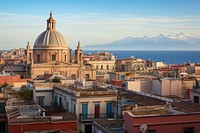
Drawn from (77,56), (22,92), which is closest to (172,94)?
(22,92)

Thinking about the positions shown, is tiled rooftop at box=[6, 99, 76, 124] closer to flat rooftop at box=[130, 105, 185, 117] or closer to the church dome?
flat rooftop at box=[130, 105, 185, 117]

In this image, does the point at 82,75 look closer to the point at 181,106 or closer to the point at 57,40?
the point at 57,40

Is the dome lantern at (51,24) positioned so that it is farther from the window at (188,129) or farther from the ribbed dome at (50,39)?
the window at (188,129)

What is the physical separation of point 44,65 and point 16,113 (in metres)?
36.5

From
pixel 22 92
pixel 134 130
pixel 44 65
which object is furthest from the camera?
pixel 44 65

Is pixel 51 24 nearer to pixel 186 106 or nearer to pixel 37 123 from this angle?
pixel 186 106

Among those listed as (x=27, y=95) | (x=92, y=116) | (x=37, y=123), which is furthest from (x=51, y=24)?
(x=37, y=123)

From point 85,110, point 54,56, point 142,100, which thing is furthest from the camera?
point 54,56

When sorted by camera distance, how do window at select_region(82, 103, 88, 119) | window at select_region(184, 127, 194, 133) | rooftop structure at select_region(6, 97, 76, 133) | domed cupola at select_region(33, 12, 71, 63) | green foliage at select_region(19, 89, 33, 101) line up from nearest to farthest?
window at select_region(184, 127, 194, 133) < rooftop structure at select_region(6, 97, 76, 133) < window at select_region(82, 103, 88, 119) < green foliage at select_region(19, 89, 33, 101) < domed cupola at select_region(33, 12, 71, 63)

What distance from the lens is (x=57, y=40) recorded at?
200 ft

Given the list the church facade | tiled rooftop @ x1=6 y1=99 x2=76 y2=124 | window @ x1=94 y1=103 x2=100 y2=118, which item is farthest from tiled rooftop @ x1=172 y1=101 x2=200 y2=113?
the church facade

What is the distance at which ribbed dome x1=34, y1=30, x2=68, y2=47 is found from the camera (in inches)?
2384

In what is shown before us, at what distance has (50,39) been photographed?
60.8 m

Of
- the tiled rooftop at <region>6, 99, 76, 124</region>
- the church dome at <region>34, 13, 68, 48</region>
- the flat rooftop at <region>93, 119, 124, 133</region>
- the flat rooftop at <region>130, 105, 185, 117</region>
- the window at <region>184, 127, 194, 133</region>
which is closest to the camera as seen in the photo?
the window at <region>184, 127, 194, 133</region>
